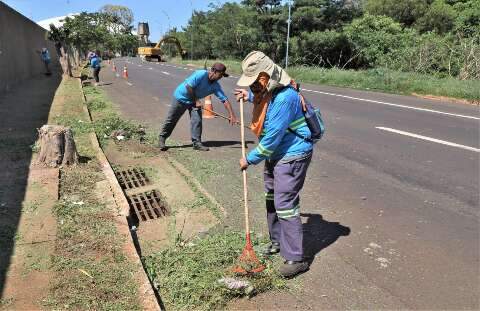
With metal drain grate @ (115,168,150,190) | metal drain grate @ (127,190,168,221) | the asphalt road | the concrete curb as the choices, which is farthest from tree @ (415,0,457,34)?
metal drain grate @ (127,190,168,221)

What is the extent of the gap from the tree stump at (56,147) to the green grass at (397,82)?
13.3 meters

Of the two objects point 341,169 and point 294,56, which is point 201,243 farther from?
point 294,56

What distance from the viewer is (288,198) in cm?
370

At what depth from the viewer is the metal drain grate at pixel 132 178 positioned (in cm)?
634

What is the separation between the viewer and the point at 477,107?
1386 centimetres

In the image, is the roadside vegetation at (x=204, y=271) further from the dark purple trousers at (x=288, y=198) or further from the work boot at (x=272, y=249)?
the dark purple trousers at (x=288, y=198)

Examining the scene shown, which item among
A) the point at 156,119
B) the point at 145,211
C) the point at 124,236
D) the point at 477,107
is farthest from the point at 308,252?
the point at 477,107

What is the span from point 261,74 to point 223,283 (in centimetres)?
157

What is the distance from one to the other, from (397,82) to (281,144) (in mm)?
16965

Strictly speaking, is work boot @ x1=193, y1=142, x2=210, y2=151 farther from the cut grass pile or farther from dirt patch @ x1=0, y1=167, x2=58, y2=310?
the cut grass pile

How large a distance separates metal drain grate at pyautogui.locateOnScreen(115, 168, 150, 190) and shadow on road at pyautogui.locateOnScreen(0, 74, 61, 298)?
1.21m

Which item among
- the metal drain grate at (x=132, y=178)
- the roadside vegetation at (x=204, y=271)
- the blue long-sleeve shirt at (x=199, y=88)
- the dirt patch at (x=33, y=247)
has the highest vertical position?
the blue long-sleeve shirt at (x=199, y=88)

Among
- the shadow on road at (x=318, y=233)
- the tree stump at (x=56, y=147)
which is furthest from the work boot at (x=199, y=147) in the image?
the shadow on road at (x=318, y=233)

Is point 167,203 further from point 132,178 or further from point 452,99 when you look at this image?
point 452,99
